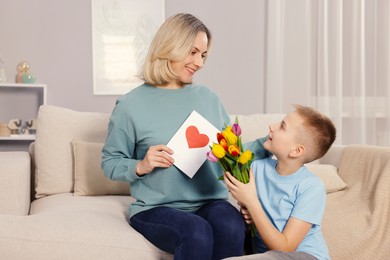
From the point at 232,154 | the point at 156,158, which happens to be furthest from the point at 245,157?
the point at 156,158

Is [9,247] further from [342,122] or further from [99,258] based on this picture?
[342,122]

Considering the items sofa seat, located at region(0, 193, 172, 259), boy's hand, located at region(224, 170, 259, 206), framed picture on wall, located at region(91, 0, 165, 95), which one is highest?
framed picture on wall, located at region(91, 0, 165, 95)

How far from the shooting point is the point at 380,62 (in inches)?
167

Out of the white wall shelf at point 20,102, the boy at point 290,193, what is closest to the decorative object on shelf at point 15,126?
the white wall shelf at point 20,102

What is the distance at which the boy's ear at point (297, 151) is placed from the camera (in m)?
1.77

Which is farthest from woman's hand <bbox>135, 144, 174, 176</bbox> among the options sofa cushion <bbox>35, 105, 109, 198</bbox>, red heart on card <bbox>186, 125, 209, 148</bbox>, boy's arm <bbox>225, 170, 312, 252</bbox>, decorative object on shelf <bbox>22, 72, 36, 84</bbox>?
decorative object on shelf <bbox>22, 72, 36, 84</bbox>

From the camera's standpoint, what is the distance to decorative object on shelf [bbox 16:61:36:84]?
4465 millimetres

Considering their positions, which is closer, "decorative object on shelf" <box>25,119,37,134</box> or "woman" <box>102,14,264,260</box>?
"woman" <box>102,14,264,260</box>

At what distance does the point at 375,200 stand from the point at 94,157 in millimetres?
1219

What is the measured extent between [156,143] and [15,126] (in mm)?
2772

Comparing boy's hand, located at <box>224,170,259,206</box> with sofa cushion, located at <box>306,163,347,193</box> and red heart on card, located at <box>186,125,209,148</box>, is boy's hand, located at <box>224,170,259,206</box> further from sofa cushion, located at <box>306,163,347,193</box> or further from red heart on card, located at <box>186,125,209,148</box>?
sofa cushion, located at <box>306,163,347,193</box>

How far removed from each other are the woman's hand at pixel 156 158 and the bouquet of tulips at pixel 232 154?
16 centimetres

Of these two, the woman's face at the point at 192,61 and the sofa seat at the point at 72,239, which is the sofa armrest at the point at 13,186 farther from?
the woman's face at the point at 192,61

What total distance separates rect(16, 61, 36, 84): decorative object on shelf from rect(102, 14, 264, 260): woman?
2.64 m
